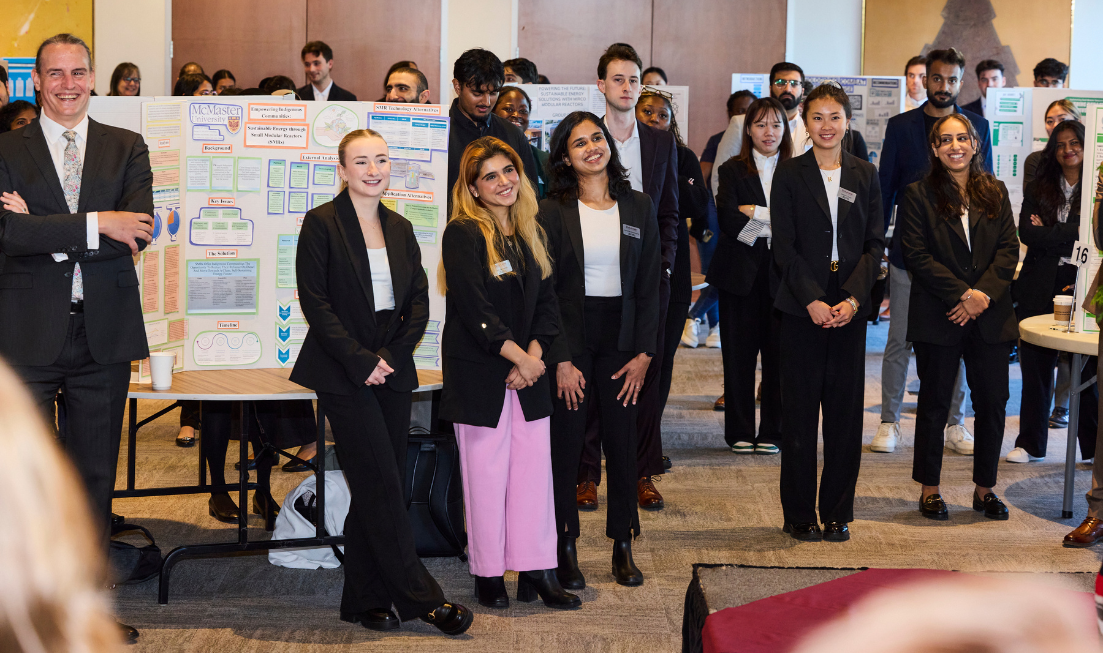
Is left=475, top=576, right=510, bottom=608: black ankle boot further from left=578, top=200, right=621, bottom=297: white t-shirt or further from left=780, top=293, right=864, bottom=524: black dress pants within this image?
left=780, top=293, right=864, bottom=524: black dress pants

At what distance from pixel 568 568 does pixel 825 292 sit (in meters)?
1.44

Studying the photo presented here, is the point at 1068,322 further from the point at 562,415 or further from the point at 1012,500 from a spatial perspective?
the point at 562,415

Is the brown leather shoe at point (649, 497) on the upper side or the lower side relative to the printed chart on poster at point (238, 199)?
lower

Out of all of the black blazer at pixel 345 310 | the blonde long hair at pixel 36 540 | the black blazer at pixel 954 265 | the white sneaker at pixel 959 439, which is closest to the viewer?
the blonde long hair at pixel 36 540

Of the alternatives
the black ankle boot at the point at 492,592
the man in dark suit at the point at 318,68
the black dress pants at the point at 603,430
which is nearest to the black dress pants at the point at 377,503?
the black ankle boot at the point at 492,592

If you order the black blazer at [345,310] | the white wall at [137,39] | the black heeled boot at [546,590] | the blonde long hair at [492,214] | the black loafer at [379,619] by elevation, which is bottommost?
the black loafer at [379,619]

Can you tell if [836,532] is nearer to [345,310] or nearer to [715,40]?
[345,310]

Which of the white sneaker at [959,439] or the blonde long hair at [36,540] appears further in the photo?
the white sneaker at [959,439]

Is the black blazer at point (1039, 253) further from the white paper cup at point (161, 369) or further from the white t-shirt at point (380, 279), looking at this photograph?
the white paper cup at point (161, 369)

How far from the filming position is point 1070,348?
13.7 ft

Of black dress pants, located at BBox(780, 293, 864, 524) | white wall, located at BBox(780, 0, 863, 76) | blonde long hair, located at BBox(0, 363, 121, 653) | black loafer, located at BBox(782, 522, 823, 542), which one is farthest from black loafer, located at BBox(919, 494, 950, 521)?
white wall, located at BBox(780, 0, 863, 76)

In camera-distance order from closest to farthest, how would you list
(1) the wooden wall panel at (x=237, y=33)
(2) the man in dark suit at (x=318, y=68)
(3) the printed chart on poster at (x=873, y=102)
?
1. (2) the man in dark suit at (x=318, y=68)
2. (3) the printed chart on poster at (x=873, y=102)
3. (1) the wooden wall panel at (x=237, y=33)

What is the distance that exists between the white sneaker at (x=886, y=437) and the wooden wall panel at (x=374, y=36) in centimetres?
567

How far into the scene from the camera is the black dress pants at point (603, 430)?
3578mm
